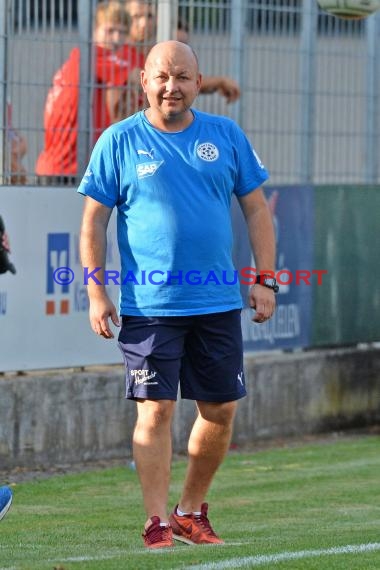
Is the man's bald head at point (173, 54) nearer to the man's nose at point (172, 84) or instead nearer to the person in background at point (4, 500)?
the man's nose at point (172, 84)

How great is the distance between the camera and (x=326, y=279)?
12.4m

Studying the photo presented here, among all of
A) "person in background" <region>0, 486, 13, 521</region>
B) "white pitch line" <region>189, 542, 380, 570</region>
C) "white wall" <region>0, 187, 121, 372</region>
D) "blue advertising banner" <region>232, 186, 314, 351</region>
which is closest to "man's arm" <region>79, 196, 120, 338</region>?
"person in background" <region>0, 486, 13, 521</region>

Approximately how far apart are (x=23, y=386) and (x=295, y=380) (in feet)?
8.91

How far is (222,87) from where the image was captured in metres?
11.4

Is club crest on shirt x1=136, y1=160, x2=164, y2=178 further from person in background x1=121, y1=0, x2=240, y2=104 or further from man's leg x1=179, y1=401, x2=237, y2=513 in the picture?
person in background x1=121, y1=0, x2=240, y2=104

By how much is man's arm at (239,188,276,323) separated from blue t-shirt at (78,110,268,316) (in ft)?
0.51

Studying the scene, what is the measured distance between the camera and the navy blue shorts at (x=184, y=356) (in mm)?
6613

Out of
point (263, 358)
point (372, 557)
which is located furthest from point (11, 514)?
point (263, 358)

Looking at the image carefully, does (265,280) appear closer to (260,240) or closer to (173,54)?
(260,240)

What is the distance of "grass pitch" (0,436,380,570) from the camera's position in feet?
19.5

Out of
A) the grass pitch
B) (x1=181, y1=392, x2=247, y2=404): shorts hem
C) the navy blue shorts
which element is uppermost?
the navy blue shorts

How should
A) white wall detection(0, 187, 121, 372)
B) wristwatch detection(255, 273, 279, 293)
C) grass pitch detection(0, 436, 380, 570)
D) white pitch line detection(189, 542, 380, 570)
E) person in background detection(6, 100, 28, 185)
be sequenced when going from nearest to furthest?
white pitch line detection(189, 542, 380, 570) → grass pitch detection(0, 436, 380, 570) → wristwatch detection(255, 273, 279, 293) → white wall detection(0, 187, 121, 372) → person in background detection(6, 100, 28, 185)

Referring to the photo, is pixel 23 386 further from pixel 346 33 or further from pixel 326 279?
pixel 346 33

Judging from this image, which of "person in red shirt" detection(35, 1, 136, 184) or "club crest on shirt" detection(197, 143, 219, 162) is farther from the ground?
"person in red shirt" detection(35, 1, 136, 184)
